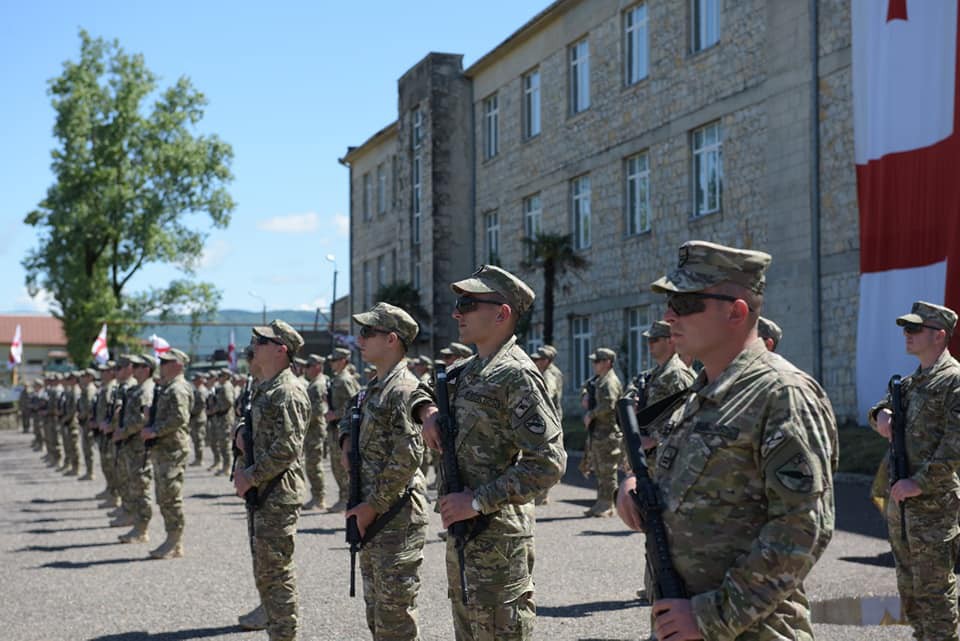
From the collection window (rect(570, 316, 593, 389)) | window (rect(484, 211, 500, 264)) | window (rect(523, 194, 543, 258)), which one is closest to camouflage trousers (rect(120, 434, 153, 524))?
window (rect(570, 316, 593, 389))

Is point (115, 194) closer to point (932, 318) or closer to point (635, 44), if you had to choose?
point (635, 44)

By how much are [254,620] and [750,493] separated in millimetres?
6136

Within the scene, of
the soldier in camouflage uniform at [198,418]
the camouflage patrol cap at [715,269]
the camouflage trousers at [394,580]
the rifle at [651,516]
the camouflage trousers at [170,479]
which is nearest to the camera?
the rifle at [651,516]

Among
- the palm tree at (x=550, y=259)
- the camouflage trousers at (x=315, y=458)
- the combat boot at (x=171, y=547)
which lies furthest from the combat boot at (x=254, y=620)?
the palm tree at (x=550, y=259)

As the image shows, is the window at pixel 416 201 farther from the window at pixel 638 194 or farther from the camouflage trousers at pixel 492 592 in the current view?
the camouflage trousers at pixel 492 592

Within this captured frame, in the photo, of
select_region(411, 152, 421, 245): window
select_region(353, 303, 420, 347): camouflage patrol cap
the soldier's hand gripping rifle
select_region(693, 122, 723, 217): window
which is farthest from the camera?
select_region(411, 152, 421, 245): window

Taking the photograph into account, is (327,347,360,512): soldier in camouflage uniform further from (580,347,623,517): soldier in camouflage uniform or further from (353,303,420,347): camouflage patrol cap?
(353,303,420,347): camouflage patrol cap

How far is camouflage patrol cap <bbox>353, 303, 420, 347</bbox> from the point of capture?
655 centimetres

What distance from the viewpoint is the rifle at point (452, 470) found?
16.7 feet

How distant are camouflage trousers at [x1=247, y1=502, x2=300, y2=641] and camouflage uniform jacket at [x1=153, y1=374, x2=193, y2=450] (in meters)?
4.82

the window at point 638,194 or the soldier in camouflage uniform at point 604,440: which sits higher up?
the window at point 638,194

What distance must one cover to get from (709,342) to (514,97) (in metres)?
32.9

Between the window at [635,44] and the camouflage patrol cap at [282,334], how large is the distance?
70.0 feet

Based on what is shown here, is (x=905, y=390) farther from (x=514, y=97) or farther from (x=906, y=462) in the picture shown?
(x=514, y=97)
